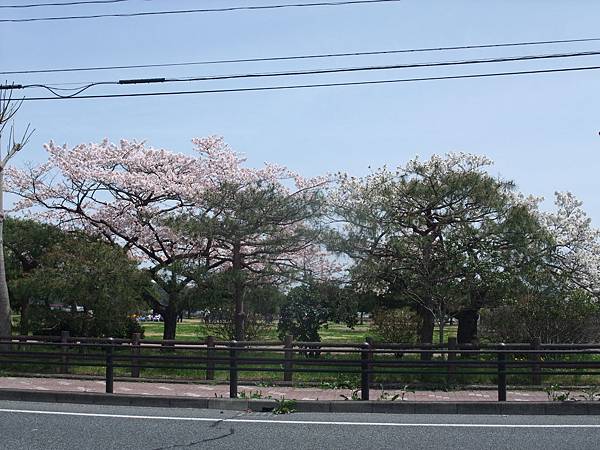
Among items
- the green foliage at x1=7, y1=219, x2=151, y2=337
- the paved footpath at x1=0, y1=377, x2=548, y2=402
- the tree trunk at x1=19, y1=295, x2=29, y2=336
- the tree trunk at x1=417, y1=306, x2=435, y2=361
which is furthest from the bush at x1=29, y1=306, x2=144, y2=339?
the tree trunk at x1=417, y1=306, x2=435, y2=361

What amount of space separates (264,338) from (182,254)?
532cm

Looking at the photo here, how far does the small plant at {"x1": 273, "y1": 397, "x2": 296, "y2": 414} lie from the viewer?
426 inches

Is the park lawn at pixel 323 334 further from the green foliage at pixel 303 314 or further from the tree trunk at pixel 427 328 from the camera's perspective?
the tree trunk at pixel 427 328

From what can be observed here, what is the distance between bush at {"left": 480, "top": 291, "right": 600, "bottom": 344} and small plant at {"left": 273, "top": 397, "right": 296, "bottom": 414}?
10.5 m

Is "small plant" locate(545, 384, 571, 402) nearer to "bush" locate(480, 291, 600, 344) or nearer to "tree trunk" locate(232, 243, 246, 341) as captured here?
"bush" locate(480, 291, 600, 344)

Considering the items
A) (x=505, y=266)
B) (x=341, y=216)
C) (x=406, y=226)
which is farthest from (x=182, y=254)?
(x=505, y=266)

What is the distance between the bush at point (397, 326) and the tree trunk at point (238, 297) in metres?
4.91

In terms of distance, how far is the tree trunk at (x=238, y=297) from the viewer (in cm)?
2124

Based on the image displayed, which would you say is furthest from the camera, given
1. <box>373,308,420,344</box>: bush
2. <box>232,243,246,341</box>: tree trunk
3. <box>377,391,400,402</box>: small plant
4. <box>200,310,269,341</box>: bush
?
<box>373,308,420,344</box>: bush

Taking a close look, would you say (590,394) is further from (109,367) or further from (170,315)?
(170,315)

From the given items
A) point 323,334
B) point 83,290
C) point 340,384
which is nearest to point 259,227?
point 83,290

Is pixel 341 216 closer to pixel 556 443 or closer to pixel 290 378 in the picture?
pixel 290 378

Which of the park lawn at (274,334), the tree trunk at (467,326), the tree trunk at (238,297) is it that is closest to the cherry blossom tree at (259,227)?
the tree trunk at (238,297)

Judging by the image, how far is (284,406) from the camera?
1092 centimetres
